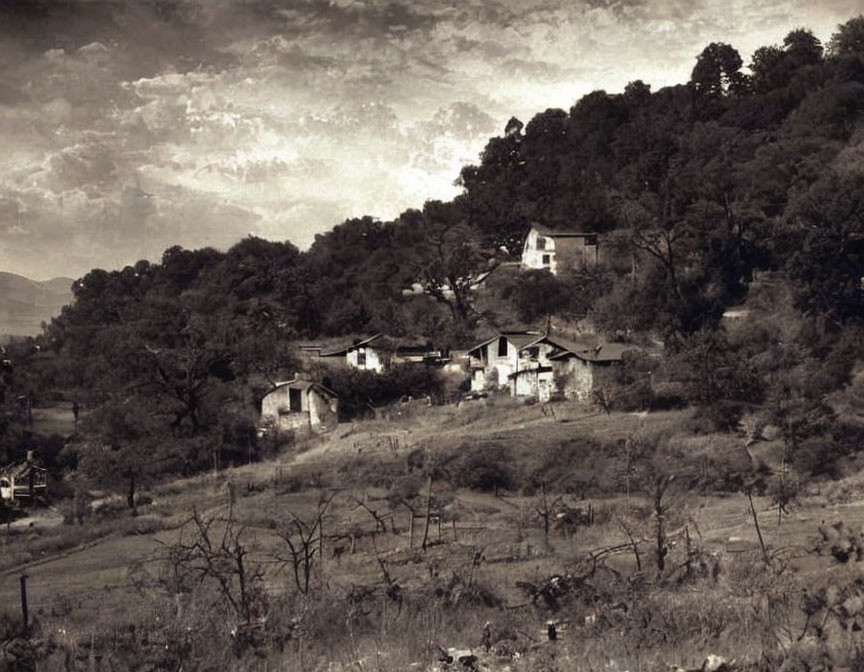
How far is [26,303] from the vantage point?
279 feet

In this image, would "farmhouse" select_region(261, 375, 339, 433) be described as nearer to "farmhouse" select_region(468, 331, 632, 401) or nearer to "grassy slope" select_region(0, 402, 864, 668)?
"grassy slope" select_region(0, 402, 864, 668)

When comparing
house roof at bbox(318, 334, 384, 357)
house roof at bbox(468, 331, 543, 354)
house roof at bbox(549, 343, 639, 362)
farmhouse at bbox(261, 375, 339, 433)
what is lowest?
farmhouse at bbox(261, 375, 339, 433)

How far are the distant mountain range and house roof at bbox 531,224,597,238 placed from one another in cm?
4659

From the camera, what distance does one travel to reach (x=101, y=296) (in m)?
61.2

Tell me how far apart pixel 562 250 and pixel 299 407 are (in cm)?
1848

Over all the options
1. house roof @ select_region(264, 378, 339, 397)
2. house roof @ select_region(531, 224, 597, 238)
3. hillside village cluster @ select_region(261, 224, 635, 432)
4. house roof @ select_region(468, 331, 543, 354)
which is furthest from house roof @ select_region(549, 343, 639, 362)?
house roof @ select_region(531, 224, 597, 238)

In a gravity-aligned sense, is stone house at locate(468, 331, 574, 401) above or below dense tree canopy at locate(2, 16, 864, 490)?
below

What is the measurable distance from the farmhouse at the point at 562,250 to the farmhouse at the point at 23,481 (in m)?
27.3

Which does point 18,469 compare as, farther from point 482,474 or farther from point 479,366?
point 479,366

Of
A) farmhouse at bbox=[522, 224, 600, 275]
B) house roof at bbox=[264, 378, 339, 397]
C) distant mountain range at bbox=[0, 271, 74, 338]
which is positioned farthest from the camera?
distant mountain range at bbox=[0, 271, 74, 338]

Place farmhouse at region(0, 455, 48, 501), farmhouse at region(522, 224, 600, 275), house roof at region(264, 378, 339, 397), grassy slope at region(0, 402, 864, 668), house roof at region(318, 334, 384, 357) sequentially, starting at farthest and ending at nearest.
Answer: farmhouse at region(522, 224, 600, 275)
house roof at region(318, 334, 384, 357)
house roof at region(264, 378, 339, 397)
farmhouse at region(0, 455, 48, 501)
grassy slope at region(0, 402, 864, 668)

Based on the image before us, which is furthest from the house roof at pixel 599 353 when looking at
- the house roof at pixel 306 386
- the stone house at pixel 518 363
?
the house roof at pixel 306 386

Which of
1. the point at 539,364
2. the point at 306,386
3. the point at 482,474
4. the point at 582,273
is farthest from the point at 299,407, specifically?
the point at 582,273

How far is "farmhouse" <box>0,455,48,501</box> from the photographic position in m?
28.9
